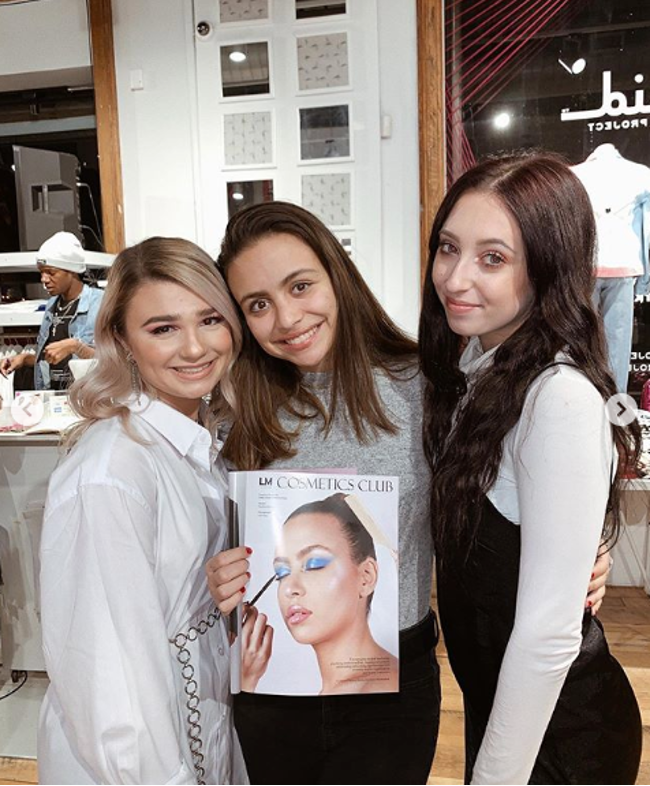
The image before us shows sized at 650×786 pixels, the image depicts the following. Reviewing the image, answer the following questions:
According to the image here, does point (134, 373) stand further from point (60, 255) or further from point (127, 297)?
point (60, 255)

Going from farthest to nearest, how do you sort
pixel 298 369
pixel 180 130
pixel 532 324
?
pixel 180 130 → pixel 298 369 → pixel 532 324

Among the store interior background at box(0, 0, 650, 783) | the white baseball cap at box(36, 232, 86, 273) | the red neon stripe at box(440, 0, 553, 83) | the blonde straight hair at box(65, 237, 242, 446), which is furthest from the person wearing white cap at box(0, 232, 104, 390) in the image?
the red neon stripe at box(440, 0, 553, 83)

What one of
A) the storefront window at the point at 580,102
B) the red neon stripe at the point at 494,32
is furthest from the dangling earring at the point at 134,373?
the red neon stripe at the point at 494,32

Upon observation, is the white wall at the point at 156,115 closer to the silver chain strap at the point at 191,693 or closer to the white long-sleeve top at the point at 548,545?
the silver chain strap at the point at 191,693

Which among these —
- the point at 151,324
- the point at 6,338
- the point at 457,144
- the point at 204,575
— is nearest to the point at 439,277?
the point at 151,324

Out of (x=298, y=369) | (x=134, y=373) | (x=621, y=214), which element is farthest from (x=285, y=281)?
(x=621, y=214)

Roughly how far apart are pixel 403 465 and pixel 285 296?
1.27 feet

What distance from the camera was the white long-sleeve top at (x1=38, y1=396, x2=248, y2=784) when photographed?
902 millimetres

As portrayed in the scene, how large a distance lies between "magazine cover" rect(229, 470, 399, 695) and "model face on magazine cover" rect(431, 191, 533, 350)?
308 mm

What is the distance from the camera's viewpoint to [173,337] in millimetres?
1153

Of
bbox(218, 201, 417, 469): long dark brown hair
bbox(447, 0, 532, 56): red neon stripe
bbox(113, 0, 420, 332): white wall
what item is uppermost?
bbox(447, 0, 532, 56): red neon stripe

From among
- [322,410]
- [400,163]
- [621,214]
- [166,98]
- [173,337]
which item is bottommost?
[322,410]

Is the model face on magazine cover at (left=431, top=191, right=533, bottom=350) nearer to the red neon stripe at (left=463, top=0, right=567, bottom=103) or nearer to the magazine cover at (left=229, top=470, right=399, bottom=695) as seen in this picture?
the magazine cover at (left=229, top=470, right=399, bottom=695)

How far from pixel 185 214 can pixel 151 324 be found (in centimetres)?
137
